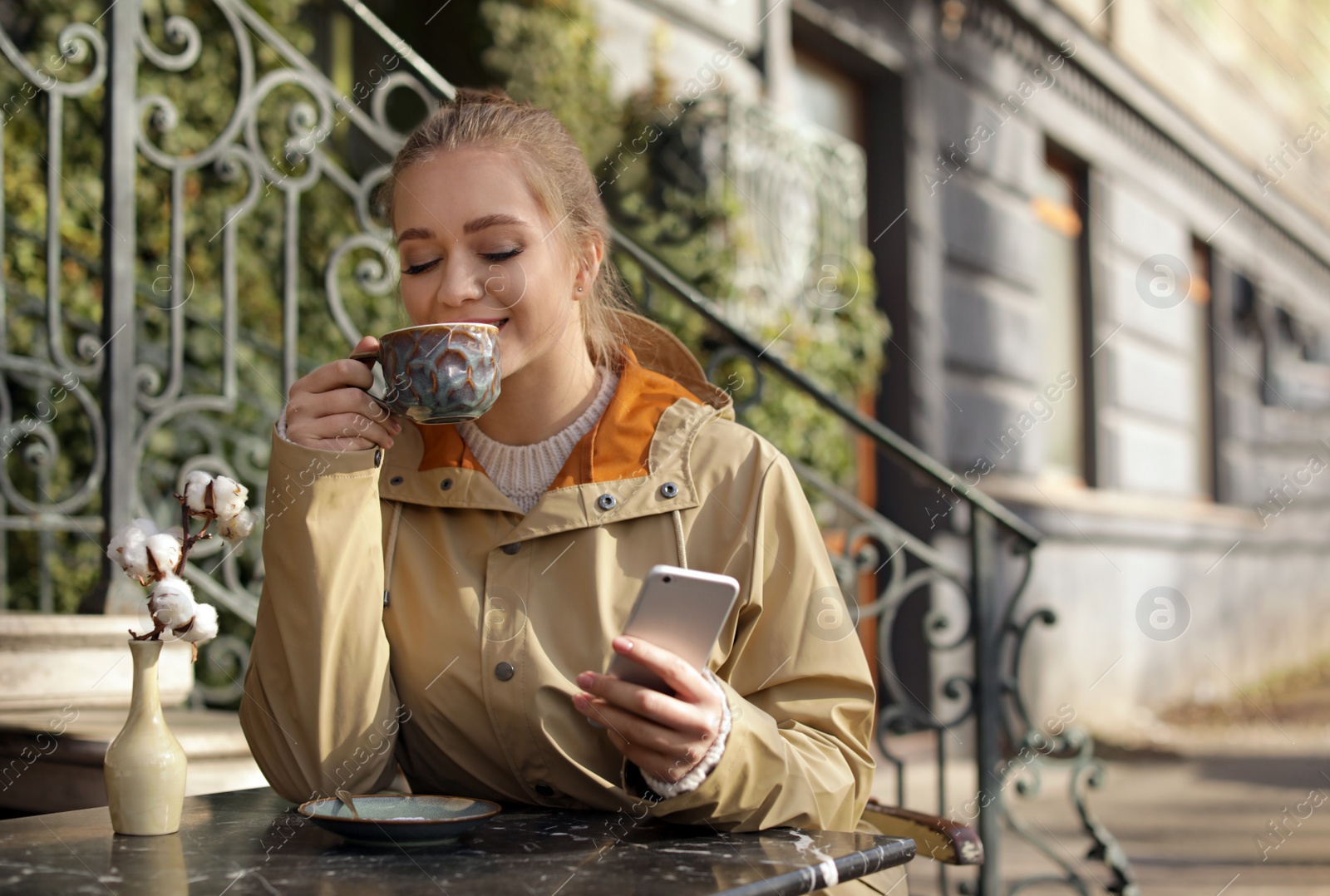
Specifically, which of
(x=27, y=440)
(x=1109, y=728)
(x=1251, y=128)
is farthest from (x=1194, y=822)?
(x=1251, y=128)

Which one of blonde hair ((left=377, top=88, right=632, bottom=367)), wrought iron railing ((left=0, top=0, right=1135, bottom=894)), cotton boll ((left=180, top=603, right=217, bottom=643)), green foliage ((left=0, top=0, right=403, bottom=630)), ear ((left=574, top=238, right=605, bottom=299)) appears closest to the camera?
cotton boll ((left=180, top=603, right=217, bottom=643))

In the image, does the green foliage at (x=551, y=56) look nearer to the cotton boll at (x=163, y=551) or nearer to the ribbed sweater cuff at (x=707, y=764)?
the cotton boll at (x=163, y=551)

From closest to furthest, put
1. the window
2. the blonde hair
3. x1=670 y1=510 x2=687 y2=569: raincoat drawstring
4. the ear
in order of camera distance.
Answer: x1=670 y1=510 x2=687 y2=569: raincoat drawstring < the blonde hair < the ear < the window

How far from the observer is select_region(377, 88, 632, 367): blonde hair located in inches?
78.6

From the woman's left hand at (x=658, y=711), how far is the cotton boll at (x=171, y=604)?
477 millimetres

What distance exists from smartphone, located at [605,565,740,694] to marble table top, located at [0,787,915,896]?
0.70 ft

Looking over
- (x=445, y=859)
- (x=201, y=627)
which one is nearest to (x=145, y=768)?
(x=201, y=627)

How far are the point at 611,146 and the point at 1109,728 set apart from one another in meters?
5.29

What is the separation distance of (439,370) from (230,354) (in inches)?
63.3

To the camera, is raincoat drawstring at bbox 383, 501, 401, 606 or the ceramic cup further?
raincoat drawstring at bbox 383, 501, 401, 606

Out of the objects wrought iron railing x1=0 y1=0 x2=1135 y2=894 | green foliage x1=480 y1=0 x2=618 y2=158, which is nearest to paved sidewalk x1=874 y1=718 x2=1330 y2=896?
wrought iron railing x1=0 y1=0 x2=1135 y2=894

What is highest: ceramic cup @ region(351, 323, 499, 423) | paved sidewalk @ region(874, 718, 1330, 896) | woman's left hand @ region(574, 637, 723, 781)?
ceramic cup @ region(351, 323, 499, 423)

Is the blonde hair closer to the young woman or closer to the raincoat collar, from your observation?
the young woman

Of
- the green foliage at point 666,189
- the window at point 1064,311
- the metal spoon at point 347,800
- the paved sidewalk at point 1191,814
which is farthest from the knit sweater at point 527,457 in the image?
the window at point 1064,311
